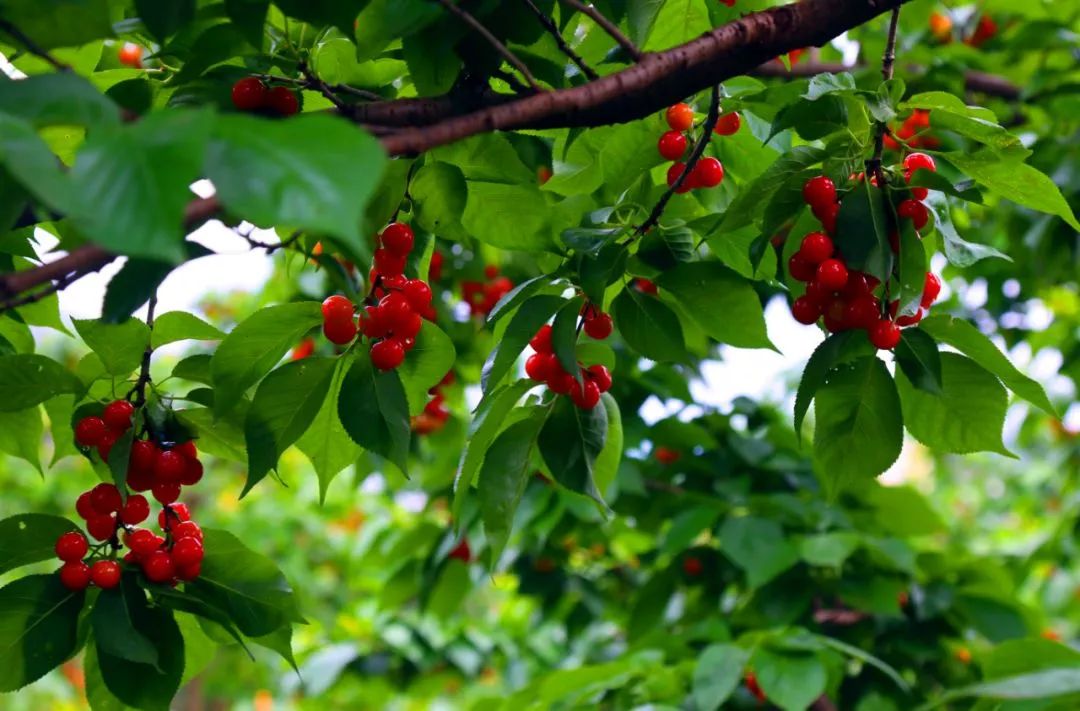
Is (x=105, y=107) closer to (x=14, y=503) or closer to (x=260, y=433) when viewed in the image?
(x=260, y=433)

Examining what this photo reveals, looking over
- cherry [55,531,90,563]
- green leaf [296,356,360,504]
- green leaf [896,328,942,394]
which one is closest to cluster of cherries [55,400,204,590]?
cherry [55,531,90,563]

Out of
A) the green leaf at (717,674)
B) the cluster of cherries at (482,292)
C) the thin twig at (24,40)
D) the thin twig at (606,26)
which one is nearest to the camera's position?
the thin twig at (24,40)

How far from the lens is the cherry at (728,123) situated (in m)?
1.21

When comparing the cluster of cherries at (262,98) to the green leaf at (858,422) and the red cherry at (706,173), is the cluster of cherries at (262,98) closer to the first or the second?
the red cherry at (706,173)

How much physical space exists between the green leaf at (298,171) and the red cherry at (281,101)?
394 mm

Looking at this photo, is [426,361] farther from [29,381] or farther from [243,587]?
[29,381]

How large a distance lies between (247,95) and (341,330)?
24 cm

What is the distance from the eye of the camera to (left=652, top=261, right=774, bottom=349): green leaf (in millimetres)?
1145

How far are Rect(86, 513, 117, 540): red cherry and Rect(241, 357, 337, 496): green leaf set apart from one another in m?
0.16

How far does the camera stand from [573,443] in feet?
3.80

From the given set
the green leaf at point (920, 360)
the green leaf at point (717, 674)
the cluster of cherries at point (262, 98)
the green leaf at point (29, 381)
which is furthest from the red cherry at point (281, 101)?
the green leaf at point (717, 674)

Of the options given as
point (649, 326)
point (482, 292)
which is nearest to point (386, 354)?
point (649, 326)

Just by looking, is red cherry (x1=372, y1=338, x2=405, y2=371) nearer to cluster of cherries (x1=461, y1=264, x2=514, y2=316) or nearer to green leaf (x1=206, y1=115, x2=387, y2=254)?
green leaf (x1=206, y1=115, x2=387, y2=254)

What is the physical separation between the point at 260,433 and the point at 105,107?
19.0 inches
